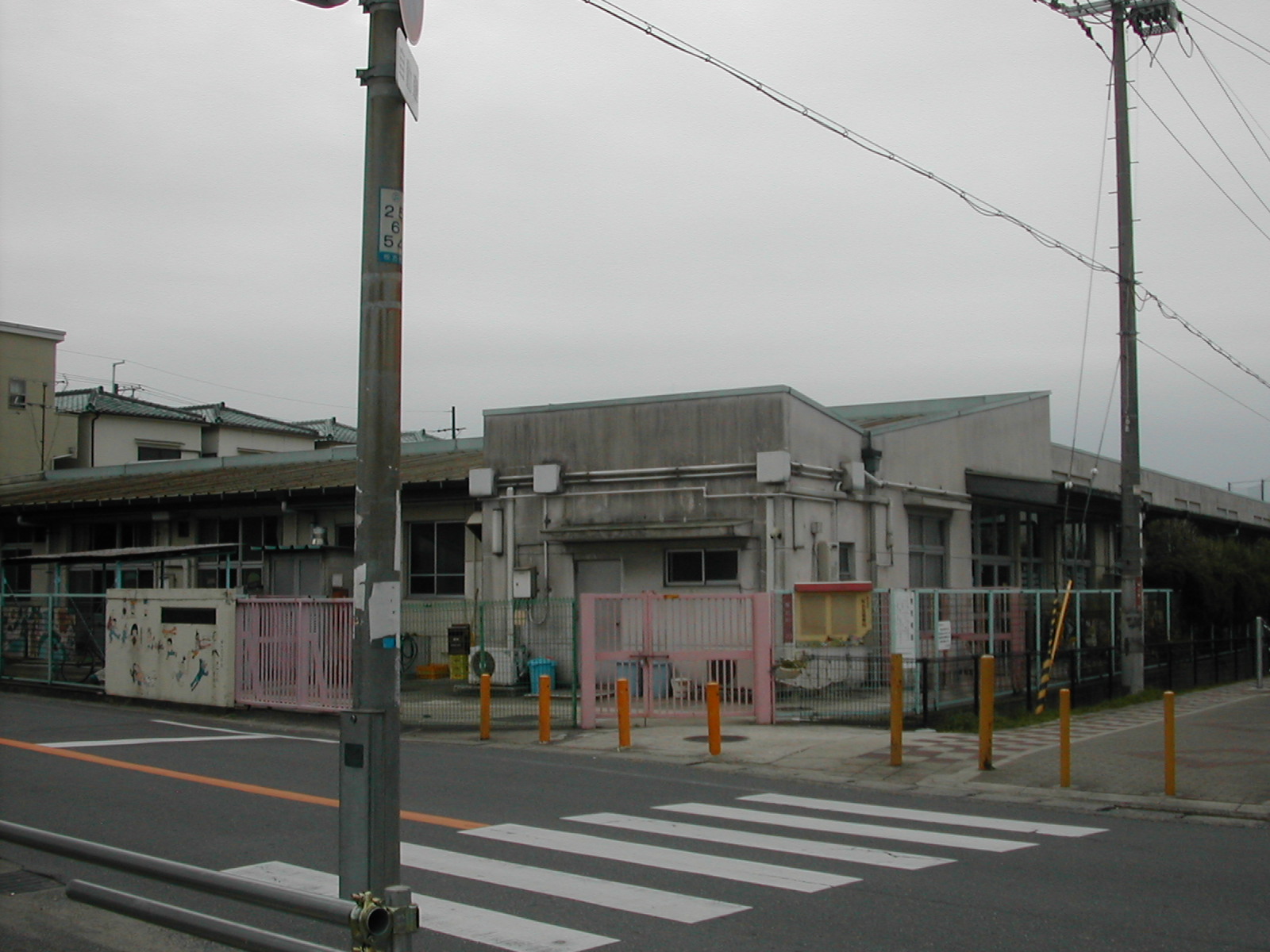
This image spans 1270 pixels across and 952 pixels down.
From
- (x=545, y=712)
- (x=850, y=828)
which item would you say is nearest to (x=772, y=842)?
(x=850, y=828)

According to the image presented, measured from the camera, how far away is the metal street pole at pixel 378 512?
18.3ft

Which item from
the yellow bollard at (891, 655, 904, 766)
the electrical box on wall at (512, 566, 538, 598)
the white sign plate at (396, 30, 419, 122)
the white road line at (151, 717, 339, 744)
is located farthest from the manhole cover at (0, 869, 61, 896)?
the electrical box on wall at (512, 566, 538, 598)

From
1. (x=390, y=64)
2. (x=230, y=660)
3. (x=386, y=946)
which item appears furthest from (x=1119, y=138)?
(x=386, y=946)

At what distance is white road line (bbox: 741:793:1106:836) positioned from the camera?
34.6 ft

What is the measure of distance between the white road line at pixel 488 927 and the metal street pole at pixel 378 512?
61.9 inches

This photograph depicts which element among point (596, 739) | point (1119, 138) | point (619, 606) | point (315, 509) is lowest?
point (596, 739)

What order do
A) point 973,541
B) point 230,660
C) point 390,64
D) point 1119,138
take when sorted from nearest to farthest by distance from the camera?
1. point 390,64
2. point 230,660
3. point 1119,138
4. point 973,541

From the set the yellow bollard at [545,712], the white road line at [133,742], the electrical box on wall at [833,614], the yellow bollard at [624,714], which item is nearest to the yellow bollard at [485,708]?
the yellow bollard at [545,712]

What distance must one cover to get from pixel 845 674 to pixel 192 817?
10.1 m

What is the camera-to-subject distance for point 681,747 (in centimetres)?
1598

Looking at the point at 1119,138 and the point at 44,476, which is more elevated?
the point at 1119,138

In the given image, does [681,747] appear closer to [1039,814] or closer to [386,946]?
[1039,814]

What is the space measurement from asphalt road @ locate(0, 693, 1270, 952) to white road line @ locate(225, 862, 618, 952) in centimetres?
2

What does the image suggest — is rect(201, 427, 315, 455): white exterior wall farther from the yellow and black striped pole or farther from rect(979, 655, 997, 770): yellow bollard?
rect(979, 655, 997, 770): yellow bollard
